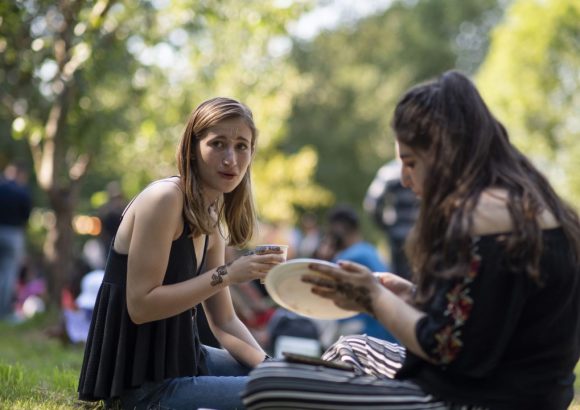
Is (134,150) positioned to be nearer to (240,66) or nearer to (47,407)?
(240,66)

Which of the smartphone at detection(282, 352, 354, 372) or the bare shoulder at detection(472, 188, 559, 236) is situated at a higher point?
the bare shoulder at detection(472, 188, 559, 236)

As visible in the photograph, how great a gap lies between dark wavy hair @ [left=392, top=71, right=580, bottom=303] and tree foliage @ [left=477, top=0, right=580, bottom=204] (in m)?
24.4

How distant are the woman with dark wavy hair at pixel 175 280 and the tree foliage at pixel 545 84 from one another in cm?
2393

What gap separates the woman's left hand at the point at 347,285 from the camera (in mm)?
3055

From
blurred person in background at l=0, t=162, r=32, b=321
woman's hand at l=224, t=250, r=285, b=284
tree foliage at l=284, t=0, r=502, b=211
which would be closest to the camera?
woman's hand at l=224, t=250, r=285, b=284

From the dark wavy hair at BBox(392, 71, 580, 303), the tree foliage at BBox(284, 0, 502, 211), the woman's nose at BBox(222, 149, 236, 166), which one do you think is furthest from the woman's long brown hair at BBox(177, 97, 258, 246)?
the tree foliage at BBox(284, 0, 502, 211)

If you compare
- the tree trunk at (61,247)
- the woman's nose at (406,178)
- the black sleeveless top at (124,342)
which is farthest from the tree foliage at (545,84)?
the woman's nose at (406,178)

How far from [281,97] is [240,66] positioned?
4169 mm

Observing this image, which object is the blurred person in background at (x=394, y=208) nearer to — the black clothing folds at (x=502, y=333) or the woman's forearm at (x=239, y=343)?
→ the woman's forearm at (x=239, y=343)

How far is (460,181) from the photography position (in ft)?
9.84

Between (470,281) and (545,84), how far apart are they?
25868 mm

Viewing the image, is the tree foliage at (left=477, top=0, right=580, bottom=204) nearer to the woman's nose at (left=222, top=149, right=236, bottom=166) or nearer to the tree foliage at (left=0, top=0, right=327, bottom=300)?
the tree foliage at (left=0, top=0, right=327, bottom=300)

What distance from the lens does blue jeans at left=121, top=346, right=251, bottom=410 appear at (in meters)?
3.64

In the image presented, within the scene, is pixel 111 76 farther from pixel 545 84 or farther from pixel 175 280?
pixel 545 84
